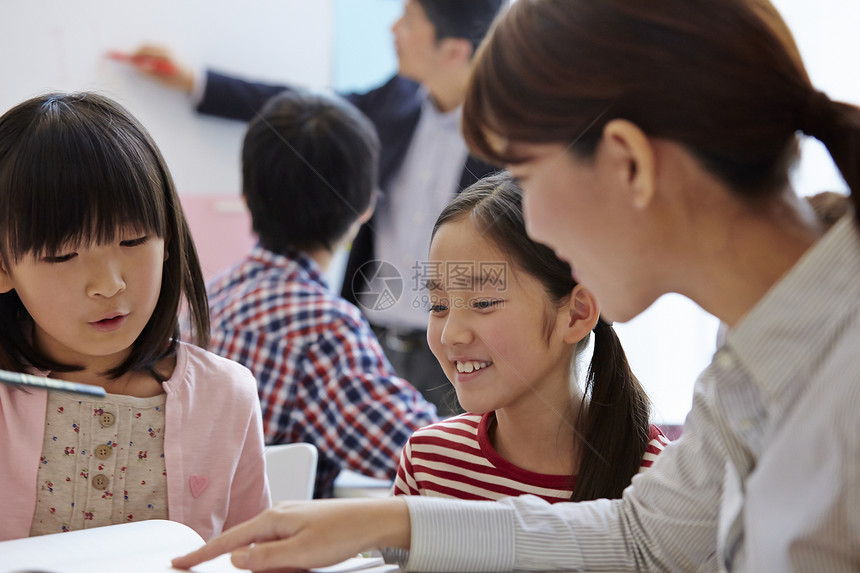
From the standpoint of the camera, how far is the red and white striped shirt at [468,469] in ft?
2.44

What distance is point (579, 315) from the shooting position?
77 centimetres

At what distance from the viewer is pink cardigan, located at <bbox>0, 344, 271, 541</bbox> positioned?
2.31 feet

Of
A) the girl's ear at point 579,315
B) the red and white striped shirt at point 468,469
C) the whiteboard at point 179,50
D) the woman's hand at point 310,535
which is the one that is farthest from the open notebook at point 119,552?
the whiteboard at point 179,50

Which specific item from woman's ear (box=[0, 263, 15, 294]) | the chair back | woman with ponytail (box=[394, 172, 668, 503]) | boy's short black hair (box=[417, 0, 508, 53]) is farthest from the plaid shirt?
boy's short black hair (box=[417, 0, 508, 53])

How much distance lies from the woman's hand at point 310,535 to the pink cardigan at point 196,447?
0.20m

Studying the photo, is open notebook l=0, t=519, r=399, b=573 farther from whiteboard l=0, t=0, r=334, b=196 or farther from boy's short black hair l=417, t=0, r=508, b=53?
boy's short black hair l=417, t=0, r=508, b=53

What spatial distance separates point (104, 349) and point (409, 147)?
2.49ft

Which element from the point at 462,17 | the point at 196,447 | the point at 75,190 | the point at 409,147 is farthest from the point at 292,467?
the point at 462,17

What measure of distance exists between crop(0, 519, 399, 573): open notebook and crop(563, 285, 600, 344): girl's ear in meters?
0.28

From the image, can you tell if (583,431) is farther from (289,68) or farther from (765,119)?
(289,68)

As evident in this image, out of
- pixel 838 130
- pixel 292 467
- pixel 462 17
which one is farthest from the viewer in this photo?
pixel 462 17

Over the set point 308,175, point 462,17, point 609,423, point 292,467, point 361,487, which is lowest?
point 361,487

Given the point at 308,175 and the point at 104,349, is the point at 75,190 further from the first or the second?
the point at 308,175

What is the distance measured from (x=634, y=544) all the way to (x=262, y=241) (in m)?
0.75
